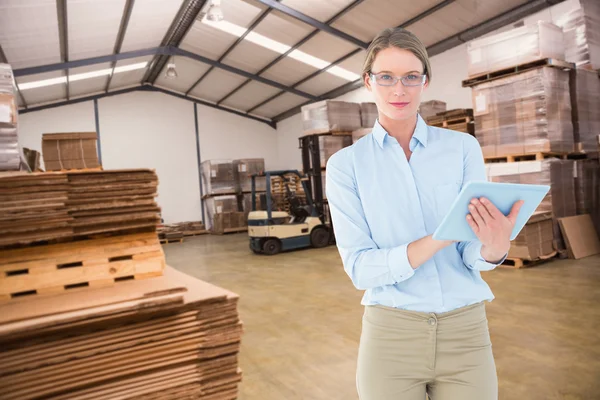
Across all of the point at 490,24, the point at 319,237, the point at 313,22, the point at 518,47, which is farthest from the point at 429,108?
the point at 319,237

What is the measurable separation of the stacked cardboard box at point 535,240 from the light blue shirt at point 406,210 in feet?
20.9

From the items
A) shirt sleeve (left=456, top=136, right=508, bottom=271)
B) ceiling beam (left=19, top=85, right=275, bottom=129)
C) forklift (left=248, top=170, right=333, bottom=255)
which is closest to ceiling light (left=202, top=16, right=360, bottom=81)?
forklift (left=248, top=170, right=333, bottom=255)

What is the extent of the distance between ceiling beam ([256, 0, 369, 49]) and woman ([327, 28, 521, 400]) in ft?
33.1

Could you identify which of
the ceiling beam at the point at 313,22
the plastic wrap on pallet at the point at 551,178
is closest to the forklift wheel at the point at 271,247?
the plastic wrap on pallet at the point at 551,178

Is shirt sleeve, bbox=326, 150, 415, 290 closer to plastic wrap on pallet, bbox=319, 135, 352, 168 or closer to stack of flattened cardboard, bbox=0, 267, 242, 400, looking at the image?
stack of flattened cardboard, bbox=0, 267, 242, 400

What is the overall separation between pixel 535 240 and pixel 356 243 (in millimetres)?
6942

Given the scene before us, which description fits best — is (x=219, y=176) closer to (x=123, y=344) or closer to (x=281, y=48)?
(x=281, y=48)

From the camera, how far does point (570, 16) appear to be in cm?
787

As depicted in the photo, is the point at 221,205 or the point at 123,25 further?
the point at 221,205

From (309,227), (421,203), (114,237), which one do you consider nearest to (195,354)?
(114,237)

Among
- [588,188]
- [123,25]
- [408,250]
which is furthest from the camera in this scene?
[123,25]

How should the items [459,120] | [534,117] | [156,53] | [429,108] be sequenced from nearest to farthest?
[534,117]
[459,120]
[429,108]
[156,53]

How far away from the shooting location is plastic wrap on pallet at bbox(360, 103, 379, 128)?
41.5 ft

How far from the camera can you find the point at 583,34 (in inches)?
305
